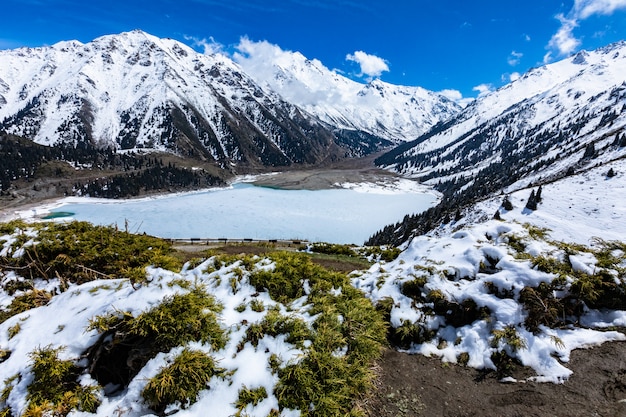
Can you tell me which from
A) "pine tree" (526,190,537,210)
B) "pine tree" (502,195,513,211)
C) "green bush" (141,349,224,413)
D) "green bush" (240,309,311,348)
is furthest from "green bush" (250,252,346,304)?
"pine tree" (502,195,513,211)

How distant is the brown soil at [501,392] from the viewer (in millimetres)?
5785

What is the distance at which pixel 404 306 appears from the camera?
8883 mm

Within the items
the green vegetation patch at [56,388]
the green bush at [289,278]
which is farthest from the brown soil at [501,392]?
the green vegetation patch at [56,388]

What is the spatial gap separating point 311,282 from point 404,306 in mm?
2871

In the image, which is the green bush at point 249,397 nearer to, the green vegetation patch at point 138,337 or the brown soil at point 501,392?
the green vegetation patch at point 138,337

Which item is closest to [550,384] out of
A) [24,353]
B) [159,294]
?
[159,294]

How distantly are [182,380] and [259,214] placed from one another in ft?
326

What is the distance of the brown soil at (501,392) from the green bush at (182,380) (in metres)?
3.33

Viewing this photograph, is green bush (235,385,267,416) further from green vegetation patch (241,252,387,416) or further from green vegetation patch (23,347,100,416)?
green vegetation patch (23,347,100,416)

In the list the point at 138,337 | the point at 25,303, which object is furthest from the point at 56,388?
the point at 25,303

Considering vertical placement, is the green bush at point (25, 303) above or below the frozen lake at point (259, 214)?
above

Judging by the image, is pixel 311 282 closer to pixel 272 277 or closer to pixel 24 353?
pixel 272 277

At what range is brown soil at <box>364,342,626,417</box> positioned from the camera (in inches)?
228

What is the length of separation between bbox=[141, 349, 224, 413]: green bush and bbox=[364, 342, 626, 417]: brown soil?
333cm
